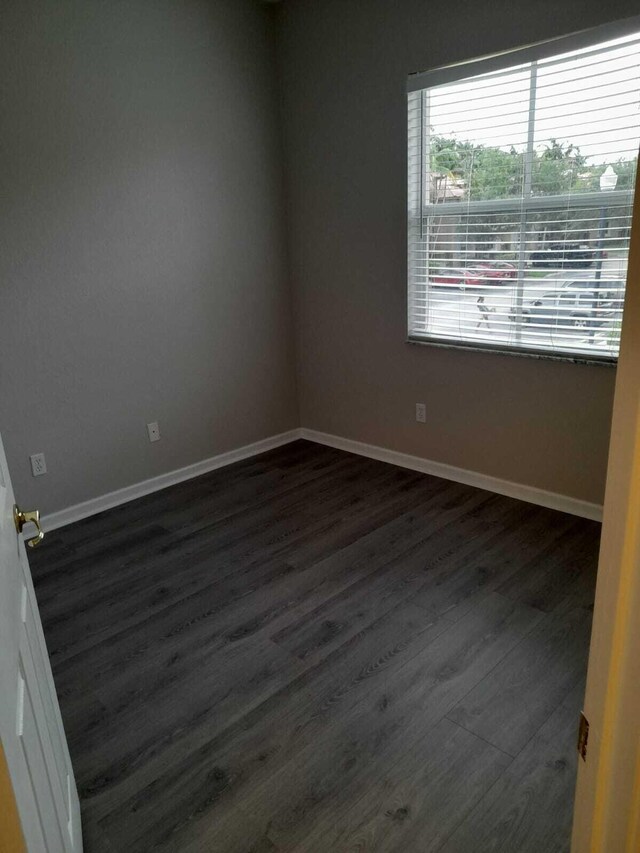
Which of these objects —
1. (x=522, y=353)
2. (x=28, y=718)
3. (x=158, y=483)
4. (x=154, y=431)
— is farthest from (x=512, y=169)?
(x=28, y=718)

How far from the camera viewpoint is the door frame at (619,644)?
22.1 inches

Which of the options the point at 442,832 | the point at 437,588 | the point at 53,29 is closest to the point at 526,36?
the point at 53,29

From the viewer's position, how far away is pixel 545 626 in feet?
7.42

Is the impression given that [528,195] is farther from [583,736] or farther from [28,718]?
[28,718]

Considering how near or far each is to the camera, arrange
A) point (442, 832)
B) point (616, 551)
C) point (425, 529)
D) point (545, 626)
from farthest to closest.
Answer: point (425, 529) → point (545, 626) → point (442, 832) → point (616, 551)

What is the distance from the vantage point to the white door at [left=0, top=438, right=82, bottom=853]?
2.49ft

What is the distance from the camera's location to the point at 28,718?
3.05 ft

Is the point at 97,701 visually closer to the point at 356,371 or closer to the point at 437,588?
the point at 437,588

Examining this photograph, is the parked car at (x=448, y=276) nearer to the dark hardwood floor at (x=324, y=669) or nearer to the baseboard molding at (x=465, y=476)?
the baseboard molding at (x=465, y=476)

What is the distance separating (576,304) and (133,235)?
2.32m

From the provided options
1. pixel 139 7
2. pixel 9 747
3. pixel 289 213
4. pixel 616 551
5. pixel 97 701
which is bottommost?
pixel 97 701

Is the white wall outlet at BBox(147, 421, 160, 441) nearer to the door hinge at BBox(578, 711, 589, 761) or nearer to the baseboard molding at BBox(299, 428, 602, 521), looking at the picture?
the baseboard molding at BBox(299, 428, 602, 521)

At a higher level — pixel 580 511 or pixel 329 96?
pixel 329 96

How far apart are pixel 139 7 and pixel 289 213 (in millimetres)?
1381
